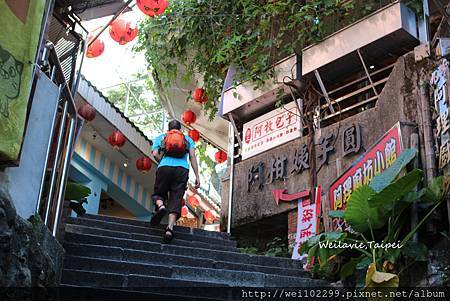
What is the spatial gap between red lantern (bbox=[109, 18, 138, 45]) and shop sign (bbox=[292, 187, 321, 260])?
4.86m

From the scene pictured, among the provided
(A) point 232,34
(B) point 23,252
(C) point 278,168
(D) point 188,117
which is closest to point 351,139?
(C) point 278,168

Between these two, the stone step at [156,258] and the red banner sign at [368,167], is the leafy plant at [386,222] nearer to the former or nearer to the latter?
the red banner sign at [368,167]

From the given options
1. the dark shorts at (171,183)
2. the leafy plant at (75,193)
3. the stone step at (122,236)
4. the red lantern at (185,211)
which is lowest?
the stone step at (122,236)

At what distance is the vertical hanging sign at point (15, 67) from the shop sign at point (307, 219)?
5.71m

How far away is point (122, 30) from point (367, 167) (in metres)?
6.12

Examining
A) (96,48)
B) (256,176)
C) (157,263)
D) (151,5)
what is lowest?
(157,263)

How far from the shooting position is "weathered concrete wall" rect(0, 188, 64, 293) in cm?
346

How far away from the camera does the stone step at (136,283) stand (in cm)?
489

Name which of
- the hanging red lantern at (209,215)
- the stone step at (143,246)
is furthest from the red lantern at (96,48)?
the hanging red lantern at (209,215)

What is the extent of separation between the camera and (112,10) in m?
7.92

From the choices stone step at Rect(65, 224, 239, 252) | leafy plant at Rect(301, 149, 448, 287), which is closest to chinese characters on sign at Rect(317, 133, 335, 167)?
stone step at Rect(65, 224, 239, 252)

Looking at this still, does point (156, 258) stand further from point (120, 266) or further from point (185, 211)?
point (185, 211)

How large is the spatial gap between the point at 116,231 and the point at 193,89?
315 inches

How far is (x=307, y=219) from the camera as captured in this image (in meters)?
9.31
